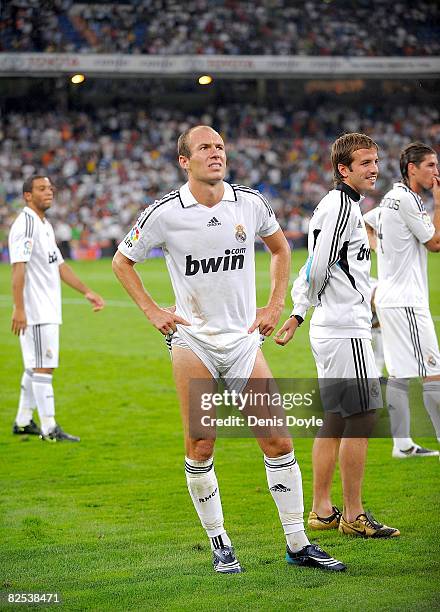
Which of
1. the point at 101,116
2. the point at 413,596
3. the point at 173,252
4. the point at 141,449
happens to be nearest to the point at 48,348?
the point at 141,449

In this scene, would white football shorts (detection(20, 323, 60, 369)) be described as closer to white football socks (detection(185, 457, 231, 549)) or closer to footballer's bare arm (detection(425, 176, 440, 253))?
footballer's bare arm (detection(425, 176, 440, 253))

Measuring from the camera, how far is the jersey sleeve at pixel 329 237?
219 inches

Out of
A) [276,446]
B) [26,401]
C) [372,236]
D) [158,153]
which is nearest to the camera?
[276,446]

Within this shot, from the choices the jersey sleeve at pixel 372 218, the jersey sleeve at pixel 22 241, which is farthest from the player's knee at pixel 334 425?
the jersey sleeve at pixel 22 241

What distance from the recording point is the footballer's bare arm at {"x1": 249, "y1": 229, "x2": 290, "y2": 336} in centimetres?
517

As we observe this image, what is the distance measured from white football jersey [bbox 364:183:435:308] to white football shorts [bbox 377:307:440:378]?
8 cm

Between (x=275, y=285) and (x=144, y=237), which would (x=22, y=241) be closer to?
(x=144, y=237)

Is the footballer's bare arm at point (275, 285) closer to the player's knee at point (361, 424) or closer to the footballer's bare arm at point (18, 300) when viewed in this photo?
the player's knee at point (361, 424)

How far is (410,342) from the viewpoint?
23.4 feet

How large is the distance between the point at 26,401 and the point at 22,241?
5.10 ft

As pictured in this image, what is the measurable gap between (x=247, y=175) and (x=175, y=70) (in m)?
5.04

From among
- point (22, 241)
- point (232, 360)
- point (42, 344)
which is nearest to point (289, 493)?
point (232, 360)

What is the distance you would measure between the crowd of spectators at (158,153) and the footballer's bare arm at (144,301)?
2645cm

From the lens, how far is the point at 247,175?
37.0 meters
